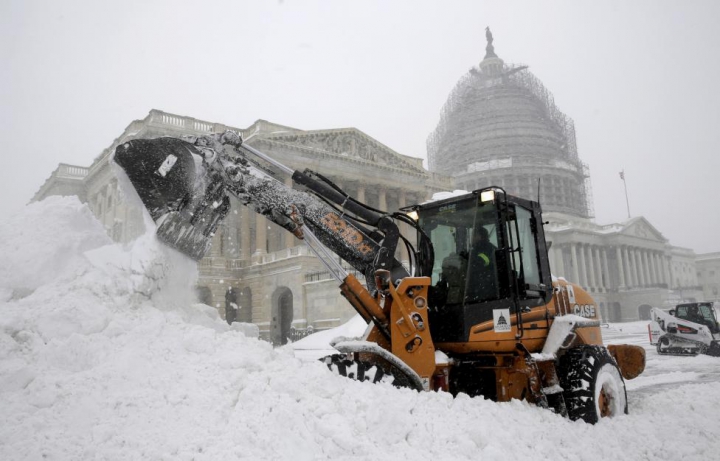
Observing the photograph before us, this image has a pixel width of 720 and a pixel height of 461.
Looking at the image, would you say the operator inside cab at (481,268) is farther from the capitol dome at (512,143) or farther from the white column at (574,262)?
the capitol dome at (512,143)

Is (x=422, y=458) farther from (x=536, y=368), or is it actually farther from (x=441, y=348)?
(x=536, y=368)

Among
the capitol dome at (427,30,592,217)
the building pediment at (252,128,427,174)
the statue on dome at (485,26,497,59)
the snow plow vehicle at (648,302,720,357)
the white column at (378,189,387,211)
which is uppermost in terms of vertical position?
the statue on dome at (485,26,497,59)

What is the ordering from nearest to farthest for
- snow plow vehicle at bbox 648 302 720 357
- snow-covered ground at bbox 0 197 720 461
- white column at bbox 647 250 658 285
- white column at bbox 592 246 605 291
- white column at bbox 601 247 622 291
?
1. snow-covered ground at bbox 0 197 720 461
2. snow plow vehicle at bbox 648 302 720 357
3. white column at bbox 592 246 605 291
4. white column at bbox 601 247 622 291
5. white column at bbox 647 250 658 285

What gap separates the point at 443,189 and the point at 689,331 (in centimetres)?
3252

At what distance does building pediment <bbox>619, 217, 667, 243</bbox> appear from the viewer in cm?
7728

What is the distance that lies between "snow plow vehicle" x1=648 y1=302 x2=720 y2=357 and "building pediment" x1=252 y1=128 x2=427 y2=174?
2628 centimetres

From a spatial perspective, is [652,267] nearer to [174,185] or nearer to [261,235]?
[261,235]

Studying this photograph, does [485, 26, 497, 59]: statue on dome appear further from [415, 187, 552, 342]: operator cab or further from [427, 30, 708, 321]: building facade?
[415, 187, 552, 342]: operator cab

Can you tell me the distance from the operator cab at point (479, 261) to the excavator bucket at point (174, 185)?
2.43 meters

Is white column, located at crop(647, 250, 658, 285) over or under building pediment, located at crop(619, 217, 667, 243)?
under

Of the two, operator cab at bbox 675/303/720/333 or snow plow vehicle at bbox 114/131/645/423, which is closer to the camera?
snow plow vehicle at bbox 114/131/645/423

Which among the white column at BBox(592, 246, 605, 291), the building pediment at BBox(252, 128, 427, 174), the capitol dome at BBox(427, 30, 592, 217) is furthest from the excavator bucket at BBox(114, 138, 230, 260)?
the capitol dome at BBox(427, 30, 592, 217)

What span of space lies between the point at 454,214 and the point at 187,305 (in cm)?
312

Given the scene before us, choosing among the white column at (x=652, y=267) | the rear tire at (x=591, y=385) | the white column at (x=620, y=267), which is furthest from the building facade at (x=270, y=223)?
the white column at (x=652, y=267)
